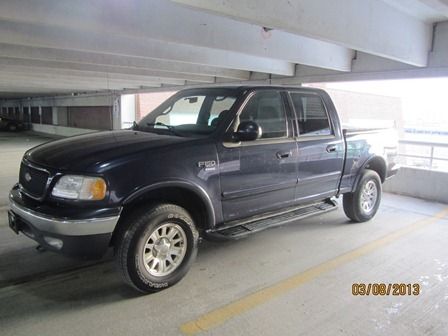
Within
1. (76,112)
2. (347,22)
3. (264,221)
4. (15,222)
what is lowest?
(264,221)

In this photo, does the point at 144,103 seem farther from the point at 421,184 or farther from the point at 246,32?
the point at 421,184

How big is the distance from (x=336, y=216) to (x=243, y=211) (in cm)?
258

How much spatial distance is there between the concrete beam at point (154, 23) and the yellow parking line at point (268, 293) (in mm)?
3555

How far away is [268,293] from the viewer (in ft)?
11.1

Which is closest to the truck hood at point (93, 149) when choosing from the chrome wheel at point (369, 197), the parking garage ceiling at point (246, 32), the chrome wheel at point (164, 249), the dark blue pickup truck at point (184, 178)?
the dark blue pickup truck at point (184, 178)

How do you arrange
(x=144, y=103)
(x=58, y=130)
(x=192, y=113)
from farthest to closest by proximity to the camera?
(x=58, y=130) < (x=144, y=103) < (x=192, y=113)

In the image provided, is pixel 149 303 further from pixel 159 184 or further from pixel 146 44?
pixel 146 44

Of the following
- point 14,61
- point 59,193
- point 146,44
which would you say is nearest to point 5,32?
point 146,44

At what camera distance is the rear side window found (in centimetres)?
444

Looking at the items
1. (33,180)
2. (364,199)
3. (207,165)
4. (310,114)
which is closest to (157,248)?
(207,165)

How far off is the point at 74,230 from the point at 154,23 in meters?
3.45

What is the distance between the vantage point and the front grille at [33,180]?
3.13 metres

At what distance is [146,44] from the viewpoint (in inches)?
262

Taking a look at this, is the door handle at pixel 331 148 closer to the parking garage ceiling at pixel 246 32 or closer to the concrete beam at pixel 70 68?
the parking garage ceiling at pixel 246 32
